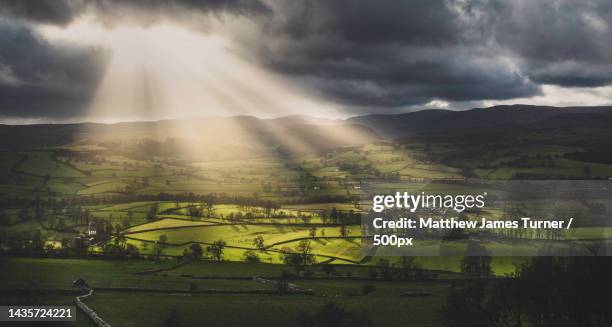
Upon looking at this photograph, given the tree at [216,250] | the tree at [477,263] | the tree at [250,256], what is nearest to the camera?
the tree at [477,263]

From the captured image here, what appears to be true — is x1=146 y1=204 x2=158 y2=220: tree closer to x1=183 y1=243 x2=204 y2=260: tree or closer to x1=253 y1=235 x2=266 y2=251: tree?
x1=183 y1=243 x2=204 y2=260: tree

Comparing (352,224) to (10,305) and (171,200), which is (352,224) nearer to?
(171,200)

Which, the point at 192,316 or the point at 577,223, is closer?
the point at 192,316

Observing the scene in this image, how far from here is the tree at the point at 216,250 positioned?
Answer: 83350mm

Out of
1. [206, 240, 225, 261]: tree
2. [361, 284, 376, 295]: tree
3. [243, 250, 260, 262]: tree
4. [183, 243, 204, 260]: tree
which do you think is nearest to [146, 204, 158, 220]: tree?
[183, 243, 204, 260]: tree

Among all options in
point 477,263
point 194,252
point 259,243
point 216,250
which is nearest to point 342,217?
point 259,243

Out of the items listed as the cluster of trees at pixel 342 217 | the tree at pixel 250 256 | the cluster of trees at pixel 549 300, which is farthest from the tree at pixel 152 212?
the cluster of trees at pixel 549 300

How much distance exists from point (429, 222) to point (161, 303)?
53.0 metres

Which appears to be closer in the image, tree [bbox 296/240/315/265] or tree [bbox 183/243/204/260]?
tree [bbox 296/240/315/265]

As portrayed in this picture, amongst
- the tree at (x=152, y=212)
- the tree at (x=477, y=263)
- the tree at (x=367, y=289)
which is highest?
the tree at (x=152, y=212)

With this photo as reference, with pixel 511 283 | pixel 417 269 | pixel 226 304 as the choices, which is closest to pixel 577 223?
pixel 417 269

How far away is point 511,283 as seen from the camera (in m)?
45.3

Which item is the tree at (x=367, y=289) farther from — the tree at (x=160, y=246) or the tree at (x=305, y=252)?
the tree at (x=160, y=246)

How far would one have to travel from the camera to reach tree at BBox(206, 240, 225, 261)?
83.3 meters
